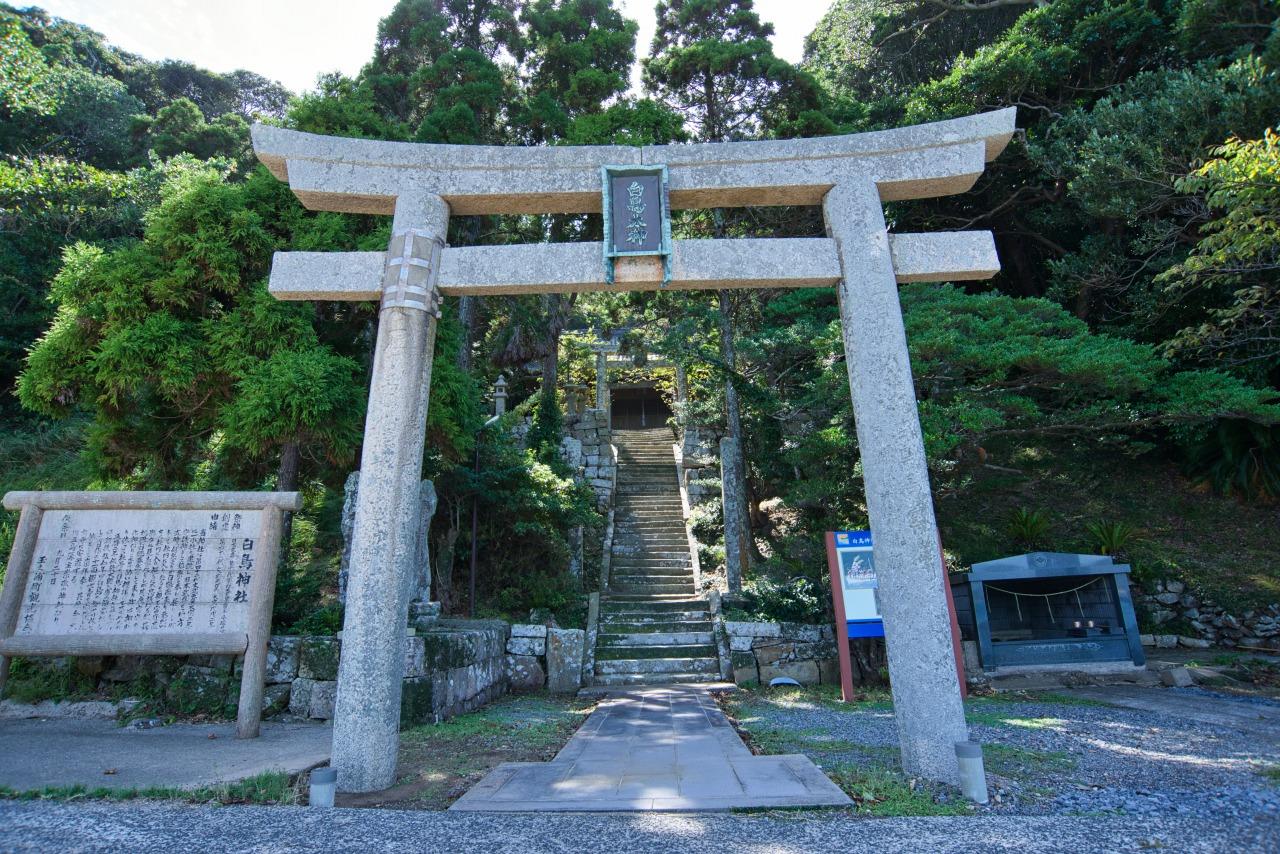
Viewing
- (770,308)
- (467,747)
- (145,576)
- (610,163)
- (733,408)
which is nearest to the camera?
(610,163)

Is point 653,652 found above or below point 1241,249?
below

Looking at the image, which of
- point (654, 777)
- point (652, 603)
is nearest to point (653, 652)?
point (652, 603)

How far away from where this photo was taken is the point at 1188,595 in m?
10.4

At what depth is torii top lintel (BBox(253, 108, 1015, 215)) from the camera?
15.4 feet

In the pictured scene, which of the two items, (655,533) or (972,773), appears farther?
(655,533)

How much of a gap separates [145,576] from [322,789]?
3701mm

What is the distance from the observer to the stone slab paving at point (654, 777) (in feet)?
11.3

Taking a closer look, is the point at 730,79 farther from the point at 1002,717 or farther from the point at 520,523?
the point at 1002,717

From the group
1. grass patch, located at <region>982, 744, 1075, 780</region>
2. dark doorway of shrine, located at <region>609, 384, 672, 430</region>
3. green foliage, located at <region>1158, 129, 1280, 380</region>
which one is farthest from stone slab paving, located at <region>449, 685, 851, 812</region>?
dark doorway of shrine, located at <region>609, 384, 672, 430</region>

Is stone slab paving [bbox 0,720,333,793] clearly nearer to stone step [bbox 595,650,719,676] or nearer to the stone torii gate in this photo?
the stone torii gate

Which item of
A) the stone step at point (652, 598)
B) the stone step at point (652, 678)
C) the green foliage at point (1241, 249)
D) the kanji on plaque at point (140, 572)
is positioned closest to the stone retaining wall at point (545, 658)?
the stone step at point (652, 678)

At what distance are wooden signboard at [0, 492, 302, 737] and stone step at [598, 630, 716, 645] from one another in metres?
5.12

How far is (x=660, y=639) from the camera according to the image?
976 cm

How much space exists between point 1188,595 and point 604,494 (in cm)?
1142
